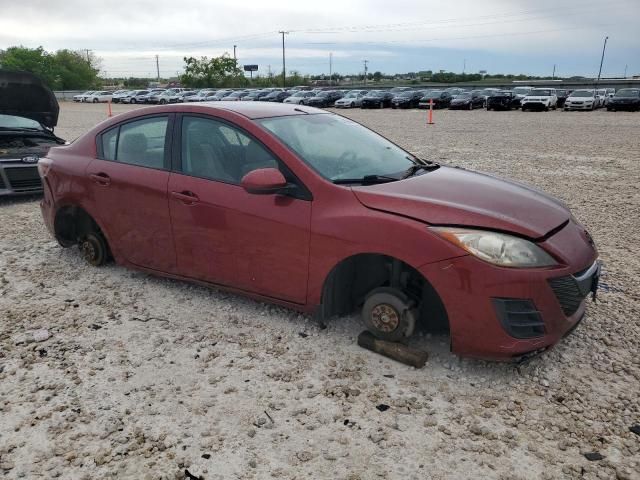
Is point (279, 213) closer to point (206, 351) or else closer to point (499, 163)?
point (206, 351)

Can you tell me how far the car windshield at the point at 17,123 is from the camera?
28.1 ft

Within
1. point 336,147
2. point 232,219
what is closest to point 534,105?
point 336,147

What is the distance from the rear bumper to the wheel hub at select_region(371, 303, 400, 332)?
0.39m

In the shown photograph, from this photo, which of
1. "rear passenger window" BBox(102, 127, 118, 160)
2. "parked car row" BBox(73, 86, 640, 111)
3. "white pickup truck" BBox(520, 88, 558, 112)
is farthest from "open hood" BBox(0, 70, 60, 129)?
"white pickup truck" BBox(520, 88, 558, 112)

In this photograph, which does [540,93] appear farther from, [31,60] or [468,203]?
[31,60]

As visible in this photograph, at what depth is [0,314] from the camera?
160 inches

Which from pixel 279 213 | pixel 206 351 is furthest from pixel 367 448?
pixel 279 213

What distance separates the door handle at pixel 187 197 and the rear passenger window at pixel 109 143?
0.97 m

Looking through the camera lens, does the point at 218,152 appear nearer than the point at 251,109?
Yes

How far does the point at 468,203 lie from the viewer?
3172 millimetres

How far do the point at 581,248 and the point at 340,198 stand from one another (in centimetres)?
152

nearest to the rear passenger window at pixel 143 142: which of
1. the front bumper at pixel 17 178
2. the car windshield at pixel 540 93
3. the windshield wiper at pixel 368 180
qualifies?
the windshield wiper at pixel 368 180

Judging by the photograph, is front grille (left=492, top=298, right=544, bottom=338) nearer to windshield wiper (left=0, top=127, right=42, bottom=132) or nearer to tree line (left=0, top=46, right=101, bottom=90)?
windshield wiper (left=0, top=127, right=42, bottom=132)

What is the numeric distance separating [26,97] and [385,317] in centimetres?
759
